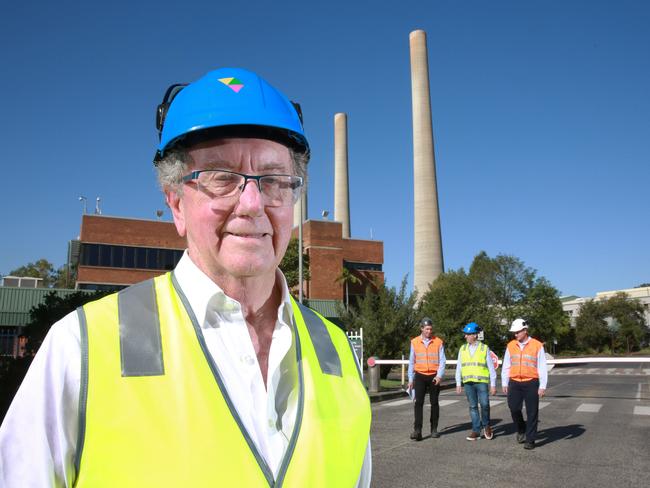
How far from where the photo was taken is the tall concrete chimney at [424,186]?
55.2m

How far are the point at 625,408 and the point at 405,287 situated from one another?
9.70 m

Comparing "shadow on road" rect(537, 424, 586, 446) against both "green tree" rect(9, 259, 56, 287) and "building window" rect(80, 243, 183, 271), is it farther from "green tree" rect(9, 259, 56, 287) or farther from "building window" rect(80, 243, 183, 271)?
"green tree" rect(9, 259, 56, 287)

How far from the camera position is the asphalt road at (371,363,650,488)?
290 inches

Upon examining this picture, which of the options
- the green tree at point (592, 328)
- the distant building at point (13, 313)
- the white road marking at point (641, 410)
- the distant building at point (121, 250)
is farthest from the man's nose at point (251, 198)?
the green tree at point (592, 328)

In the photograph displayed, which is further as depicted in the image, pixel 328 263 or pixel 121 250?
pixel 328 263

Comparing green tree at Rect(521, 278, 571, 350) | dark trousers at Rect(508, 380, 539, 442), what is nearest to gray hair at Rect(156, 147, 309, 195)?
dark trousers at Rect(508, 380, 539, 442)

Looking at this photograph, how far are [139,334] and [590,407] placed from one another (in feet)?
53.2

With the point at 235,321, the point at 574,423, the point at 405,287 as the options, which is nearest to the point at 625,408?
the point at 574,423

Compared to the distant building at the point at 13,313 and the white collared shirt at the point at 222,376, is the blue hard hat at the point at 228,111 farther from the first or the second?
the distant building at the point at 13,313

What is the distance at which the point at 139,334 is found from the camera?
1482 mm

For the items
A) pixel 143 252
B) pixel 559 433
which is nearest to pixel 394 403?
pixel 559 433

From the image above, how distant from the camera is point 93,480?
128 cm

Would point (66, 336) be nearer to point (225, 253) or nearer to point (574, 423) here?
point (225, 253)

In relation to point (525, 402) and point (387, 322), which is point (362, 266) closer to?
point (387, 322)
